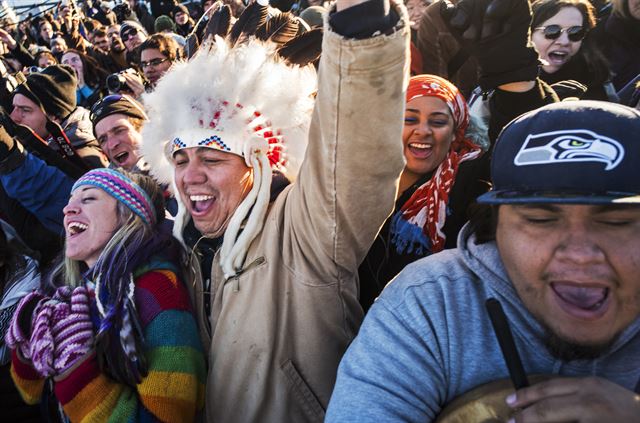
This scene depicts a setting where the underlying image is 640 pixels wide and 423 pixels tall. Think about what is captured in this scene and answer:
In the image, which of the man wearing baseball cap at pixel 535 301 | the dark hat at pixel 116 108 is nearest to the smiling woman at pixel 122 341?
the man wearing baseball cap at pixel 535 301

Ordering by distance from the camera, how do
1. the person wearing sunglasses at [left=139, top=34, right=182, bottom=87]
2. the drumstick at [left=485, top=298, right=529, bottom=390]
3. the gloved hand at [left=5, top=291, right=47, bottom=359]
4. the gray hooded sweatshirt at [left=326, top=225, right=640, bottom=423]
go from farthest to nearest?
the person wearing sunglasses at [left=139, top=34, right=182, bottom=87]
the gloved hand at [left=5, top=291, right=47, bottom=359]
the gray hooded sweatshirt at [left=326, top=225, right=640, bottom=423]
the drumstick at [left=485, top=298, right=529, bottom=390]

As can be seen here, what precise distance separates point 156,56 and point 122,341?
338cm

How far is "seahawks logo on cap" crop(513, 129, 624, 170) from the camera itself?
3.24ft

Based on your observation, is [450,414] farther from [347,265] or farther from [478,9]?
[478,9]

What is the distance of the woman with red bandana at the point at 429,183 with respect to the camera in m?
1.93

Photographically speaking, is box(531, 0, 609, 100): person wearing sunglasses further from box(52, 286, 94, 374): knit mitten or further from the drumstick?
box(52, 286, 94, 374): knit mitten

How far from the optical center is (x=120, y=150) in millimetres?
3240

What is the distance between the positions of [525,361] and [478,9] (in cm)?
136

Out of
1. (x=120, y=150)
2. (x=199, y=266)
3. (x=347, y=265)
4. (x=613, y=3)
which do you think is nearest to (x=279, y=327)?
(x=347, y=265)

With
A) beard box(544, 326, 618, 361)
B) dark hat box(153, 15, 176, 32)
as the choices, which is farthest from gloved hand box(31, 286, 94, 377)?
dark hat box(153, 15, 176, 32)

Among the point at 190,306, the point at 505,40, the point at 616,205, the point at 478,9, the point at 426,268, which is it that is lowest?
the point at 190,306

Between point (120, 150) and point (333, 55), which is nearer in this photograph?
point (333, 55)

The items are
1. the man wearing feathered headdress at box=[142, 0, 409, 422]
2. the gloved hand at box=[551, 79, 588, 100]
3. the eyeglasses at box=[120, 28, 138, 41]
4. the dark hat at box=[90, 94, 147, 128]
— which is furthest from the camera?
the eyeglasses at box=[120, 28, 138, 41]

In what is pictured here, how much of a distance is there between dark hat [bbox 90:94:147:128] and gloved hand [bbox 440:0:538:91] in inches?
86.9
